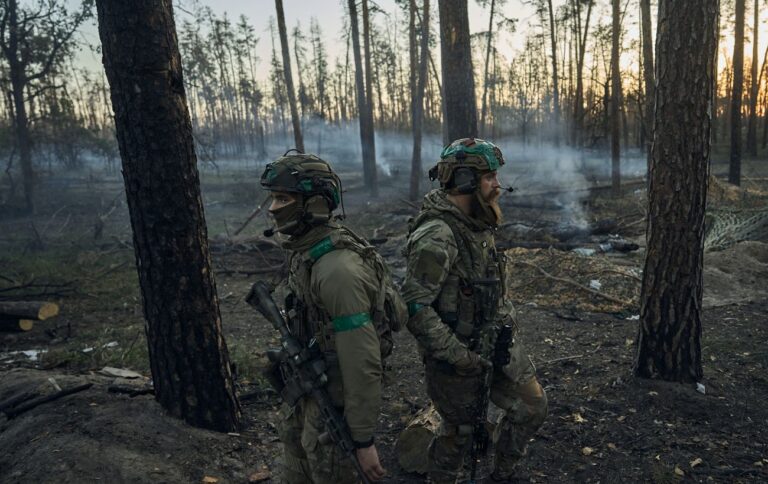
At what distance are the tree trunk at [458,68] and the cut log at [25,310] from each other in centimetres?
649

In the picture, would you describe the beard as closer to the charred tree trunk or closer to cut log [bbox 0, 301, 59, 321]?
cut log [bbox 0, 301, 59, 321]

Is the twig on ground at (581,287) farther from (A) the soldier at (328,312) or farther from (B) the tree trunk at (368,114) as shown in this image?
(B) the tree trunk at (368,114)

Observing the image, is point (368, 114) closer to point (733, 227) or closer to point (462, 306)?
point (733, 227)

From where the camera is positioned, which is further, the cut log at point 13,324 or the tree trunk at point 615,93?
the tree trunk at point 615,93

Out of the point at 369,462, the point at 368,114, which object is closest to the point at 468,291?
the point at 369,462

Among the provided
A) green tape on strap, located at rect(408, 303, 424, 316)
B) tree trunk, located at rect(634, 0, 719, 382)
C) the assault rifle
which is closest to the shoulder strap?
the assault rifle

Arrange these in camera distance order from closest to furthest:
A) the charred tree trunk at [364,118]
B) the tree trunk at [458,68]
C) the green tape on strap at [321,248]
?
1. the green tape on strap at [321,248]
2. the tree trunk at [458,68]
3. the charred tree trunk at [364,118]

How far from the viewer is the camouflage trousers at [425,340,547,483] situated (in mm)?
2996

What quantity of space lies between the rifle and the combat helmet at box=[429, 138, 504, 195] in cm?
135

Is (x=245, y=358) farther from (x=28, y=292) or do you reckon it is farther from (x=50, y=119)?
(x=50, y=119)

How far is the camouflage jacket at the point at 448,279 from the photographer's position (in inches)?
107

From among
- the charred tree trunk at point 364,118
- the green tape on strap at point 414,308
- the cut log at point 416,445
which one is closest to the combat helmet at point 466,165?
the green tape on strap at point 414,308

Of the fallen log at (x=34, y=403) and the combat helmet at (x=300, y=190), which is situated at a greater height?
the combat helmet at (x=300, y=190)

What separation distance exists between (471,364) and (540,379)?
8.26ft
